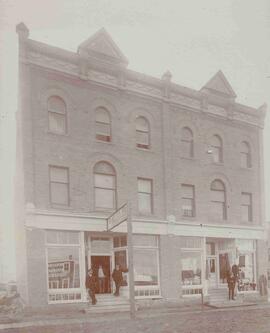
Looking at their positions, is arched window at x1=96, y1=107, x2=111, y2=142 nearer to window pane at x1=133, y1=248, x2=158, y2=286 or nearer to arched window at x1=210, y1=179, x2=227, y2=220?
window pane at x1=133, y1=248, x2=158, y2=286

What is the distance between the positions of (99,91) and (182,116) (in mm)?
4707

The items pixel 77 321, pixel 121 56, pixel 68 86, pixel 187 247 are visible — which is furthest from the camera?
pixel 187 247

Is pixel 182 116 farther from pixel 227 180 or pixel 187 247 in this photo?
pixel 187 247

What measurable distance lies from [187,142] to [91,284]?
8421 mm

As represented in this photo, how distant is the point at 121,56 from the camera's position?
21062mm

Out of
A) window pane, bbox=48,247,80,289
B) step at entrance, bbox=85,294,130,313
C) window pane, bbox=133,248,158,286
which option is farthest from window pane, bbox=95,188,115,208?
step at entrance, bbox=85,294,130,313

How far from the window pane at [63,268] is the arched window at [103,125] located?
4656 mm

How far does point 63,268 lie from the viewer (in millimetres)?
18797

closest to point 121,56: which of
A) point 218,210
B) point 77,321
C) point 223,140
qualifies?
point 223,140

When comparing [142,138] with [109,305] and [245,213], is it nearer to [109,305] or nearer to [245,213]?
[109,305]

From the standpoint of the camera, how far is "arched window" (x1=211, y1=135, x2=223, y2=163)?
24672 millimetres

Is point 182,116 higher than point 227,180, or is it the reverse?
point 182,116

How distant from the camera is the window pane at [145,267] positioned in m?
21.0

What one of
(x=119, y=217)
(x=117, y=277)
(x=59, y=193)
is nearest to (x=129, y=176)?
(x=59, y=193)
